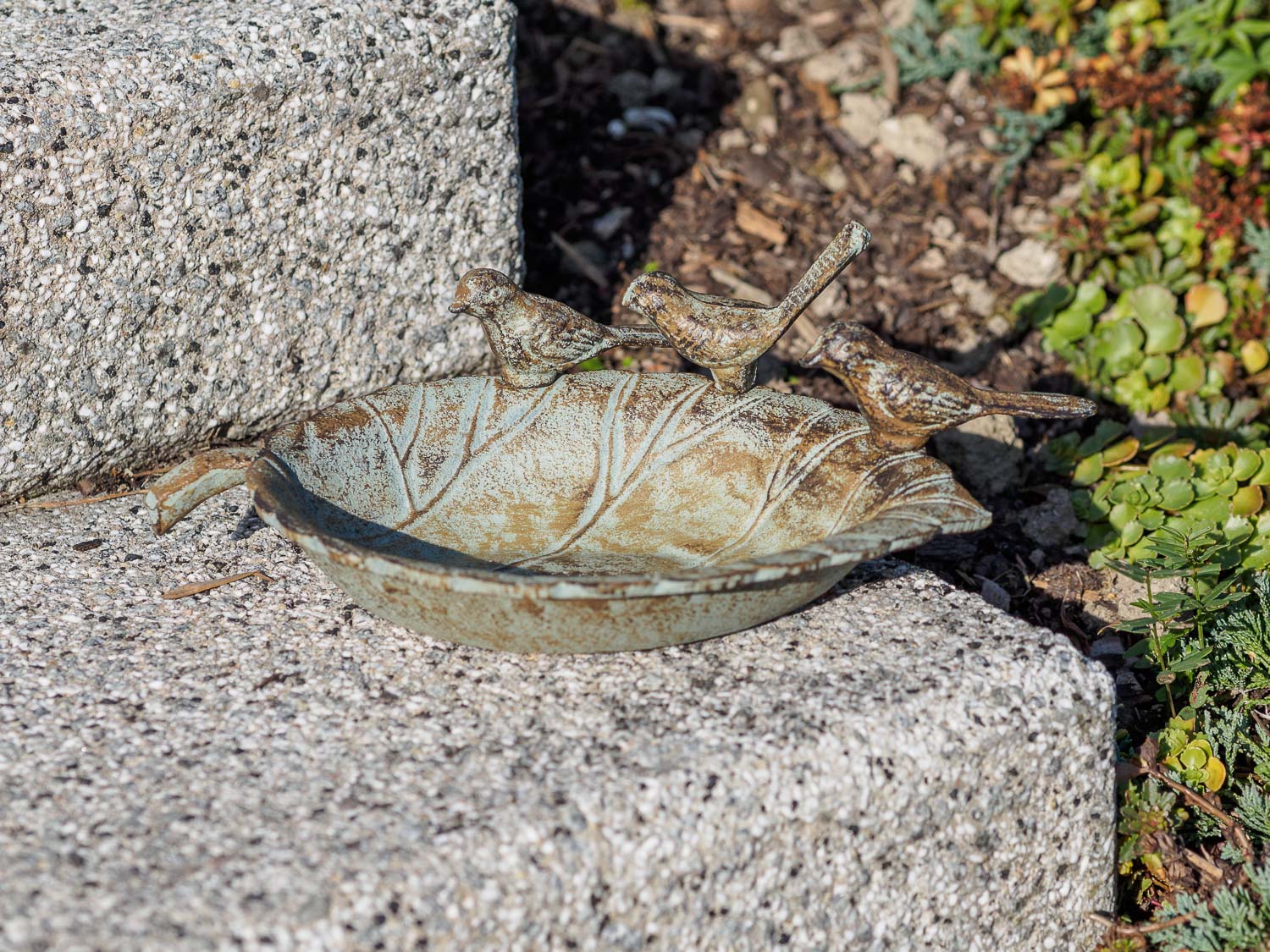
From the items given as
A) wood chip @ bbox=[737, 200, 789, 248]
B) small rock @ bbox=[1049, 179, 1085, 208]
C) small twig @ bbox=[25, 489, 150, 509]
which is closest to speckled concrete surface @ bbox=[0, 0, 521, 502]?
small twig @ bbox=[25, 489, 150, 509]

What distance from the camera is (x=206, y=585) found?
2.49 m

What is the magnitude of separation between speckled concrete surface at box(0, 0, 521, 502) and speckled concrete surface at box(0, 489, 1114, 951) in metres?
0.54

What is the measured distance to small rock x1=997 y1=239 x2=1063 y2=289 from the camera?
3889mm

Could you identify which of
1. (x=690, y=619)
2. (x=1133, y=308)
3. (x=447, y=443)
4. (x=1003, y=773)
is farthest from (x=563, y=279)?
(x=1003, y=773)

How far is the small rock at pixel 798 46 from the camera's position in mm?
4398

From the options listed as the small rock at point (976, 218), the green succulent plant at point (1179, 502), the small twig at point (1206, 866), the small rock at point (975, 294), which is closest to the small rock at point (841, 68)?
the small rock at point (976, 218)

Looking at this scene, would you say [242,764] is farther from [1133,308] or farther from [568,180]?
[1133,308]

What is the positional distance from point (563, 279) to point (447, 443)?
4.30ft

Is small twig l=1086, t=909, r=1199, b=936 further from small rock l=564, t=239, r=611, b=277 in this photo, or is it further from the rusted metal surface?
small rock l=564, t=239, r=611, b=277

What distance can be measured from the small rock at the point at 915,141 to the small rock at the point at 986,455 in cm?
113

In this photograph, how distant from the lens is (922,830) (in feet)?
6.81

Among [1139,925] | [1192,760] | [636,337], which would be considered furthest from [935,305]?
[1139,925]

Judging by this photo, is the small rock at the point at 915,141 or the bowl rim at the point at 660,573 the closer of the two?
the bowl rim at the point at 660,573

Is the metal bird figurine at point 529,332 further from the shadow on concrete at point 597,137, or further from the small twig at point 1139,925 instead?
the small twig at point 1139,925
